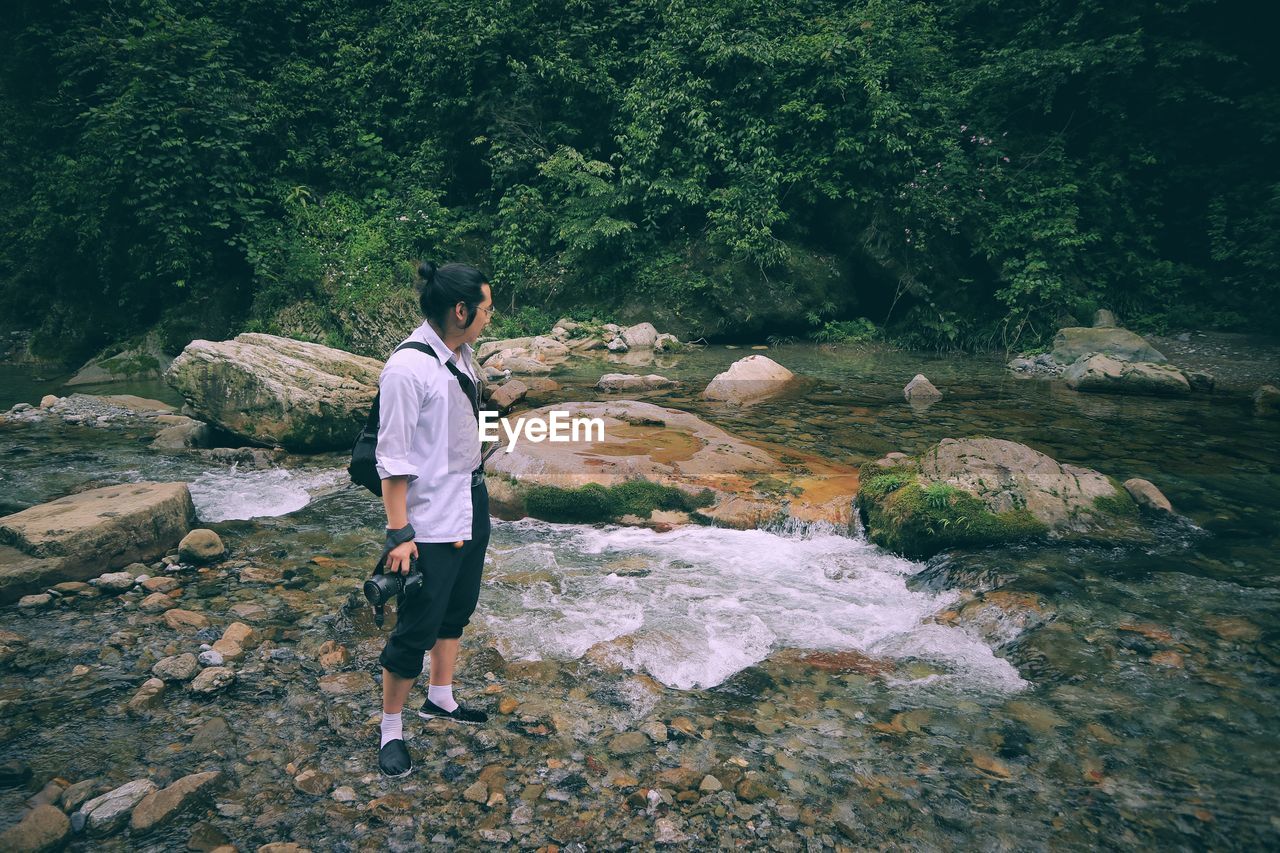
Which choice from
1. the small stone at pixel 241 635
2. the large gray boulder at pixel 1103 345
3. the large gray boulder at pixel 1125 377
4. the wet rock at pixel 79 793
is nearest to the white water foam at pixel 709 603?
the small stone at pixel 241 635

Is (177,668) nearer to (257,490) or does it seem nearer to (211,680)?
(211,680)

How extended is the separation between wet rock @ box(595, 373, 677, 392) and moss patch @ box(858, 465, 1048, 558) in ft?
18.5

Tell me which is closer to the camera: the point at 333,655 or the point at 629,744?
the point at 629,744

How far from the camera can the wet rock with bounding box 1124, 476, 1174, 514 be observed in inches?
217

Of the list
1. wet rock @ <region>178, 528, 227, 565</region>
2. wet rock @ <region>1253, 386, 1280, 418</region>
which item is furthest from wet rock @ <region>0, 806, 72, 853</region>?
wet rock @ <region>1253, 386, 1280, 418</region>

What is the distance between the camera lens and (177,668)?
10.9ft

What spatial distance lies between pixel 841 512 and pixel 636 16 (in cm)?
1487

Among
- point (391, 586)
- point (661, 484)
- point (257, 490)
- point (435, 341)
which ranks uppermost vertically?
point (435, 341)

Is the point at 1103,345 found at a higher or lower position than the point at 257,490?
higher

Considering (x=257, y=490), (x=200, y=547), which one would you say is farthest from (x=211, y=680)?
(x=257, y=490)

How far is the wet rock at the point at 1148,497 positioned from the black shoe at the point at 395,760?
5.86 meters

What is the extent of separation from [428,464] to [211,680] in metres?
1.74

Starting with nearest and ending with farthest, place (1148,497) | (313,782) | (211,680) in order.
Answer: (313,782), (211,680), (1148,497)

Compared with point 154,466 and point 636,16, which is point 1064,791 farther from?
point 636,16
